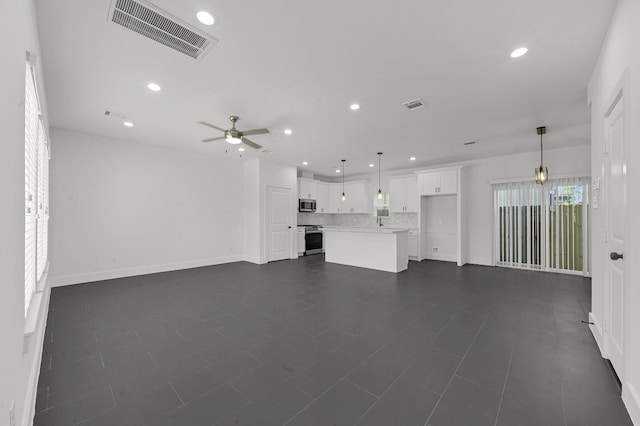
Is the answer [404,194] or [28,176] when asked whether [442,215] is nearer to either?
[404,194]

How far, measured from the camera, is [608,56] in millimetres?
2273

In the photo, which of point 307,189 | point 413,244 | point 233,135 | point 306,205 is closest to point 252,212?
point 306,205

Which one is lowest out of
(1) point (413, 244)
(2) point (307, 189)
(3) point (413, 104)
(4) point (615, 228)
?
(1) point (413, 244)

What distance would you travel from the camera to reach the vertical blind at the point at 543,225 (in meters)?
5.59

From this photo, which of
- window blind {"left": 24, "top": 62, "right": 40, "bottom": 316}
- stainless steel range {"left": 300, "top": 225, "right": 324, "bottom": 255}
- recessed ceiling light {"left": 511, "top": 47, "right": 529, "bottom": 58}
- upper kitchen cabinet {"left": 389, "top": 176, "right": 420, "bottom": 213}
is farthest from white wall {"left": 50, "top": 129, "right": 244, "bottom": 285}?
recessed ceiling light {"left": 511, "top": 47, "right": 529, "bottom": 58}

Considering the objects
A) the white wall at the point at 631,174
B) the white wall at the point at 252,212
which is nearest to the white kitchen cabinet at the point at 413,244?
the white wall at the point at 252,212

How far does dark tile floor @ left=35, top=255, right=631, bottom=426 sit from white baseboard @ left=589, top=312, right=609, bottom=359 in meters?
0.06

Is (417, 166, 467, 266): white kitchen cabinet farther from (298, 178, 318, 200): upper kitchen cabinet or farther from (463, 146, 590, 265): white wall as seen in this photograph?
(298, 178, 318, 200): upper kitchen cabinet

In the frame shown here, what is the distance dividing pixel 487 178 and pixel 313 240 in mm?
5259

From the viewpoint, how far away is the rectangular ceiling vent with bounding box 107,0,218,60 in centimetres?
199

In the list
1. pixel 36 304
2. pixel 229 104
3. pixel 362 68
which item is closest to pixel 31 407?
pixel 36 304

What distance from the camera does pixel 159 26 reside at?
7.14 ft

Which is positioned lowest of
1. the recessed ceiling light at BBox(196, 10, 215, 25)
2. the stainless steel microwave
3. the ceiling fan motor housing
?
the stainless steel microwave

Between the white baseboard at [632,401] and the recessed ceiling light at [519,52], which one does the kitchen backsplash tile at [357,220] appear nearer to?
the recessed ceiling light at [519,52]
